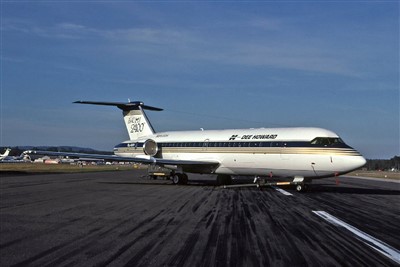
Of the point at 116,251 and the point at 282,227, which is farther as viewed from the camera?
the point at 282,227

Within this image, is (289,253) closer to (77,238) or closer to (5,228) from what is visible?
(77,238)

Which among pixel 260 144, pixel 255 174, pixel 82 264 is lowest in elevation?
pixel 82 264

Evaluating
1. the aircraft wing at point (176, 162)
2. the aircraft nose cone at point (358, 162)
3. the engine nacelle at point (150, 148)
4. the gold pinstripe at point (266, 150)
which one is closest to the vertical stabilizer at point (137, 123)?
the engine nacelle at point (150, 148)

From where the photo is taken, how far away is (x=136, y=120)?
41.6 metres

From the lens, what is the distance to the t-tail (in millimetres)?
41094

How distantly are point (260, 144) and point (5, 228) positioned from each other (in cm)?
1940

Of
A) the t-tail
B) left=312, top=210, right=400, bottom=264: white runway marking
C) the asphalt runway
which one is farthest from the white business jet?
left=312, top=210, right=400, bottom=264: white runway marking

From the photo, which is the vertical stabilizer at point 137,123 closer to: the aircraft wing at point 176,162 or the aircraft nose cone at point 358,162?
the aircraft wing at point 176,162

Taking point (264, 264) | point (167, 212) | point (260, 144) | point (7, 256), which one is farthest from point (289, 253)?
point (260, 144)

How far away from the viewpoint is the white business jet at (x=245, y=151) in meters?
24.5

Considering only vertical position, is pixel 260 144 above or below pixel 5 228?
above

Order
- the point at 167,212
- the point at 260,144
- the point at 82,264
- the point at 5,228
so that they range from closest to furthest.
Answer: the point at 82,264 < the point at 5,228 < the point at 167,212 < the point at 260,144

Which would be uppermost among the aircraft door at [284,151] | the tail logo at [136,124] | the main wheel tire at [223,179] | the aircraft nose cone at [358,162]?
the tail logo at [136,124]

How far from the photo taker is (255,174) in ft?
94.8
